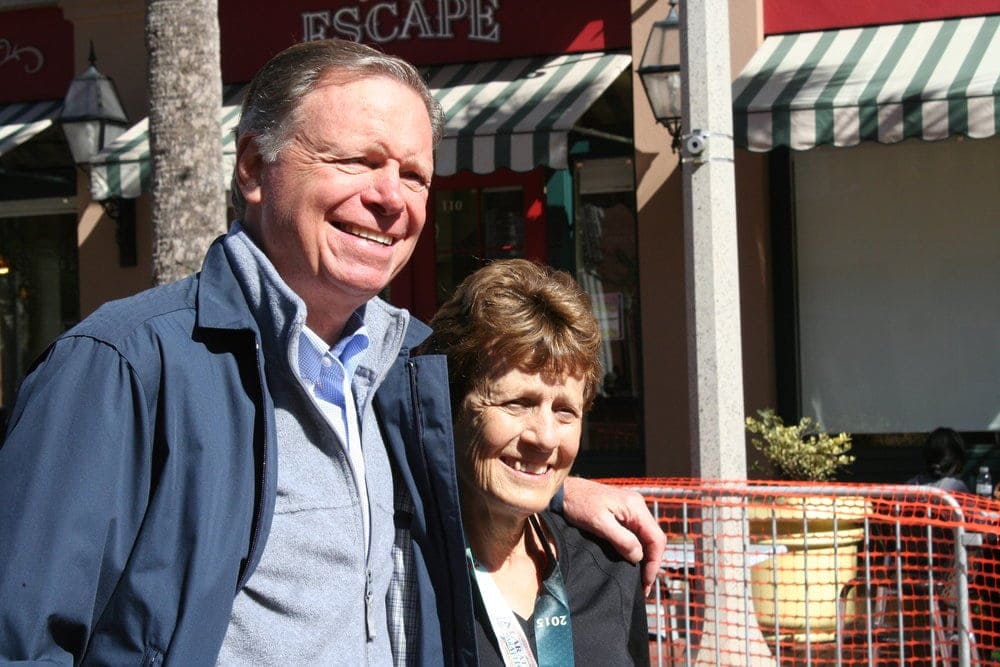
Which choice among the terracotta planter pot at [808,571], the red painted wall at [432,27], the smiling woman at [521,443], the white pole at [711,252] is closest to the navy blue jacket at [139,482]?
the smiling woman at [521,443]

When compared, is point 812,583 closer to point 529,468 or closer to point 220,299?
point 529,468

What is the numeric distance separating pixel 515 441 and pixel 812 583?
7.93ft

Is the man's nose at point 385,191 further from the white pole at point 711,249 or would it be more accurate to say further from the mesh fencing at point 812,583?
the white pole at point 711,249

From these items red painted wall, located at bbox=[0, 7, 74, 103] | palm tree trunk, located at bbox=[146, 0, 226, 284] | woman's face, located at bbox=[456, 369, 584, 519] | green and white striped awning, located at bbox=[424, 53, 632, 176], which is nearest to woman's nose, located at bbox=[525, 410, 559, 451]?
woman's face, located at bbox=[456, 369, 584, 519]

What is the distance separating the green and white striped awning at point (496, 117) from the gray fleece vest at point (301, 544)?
5661mm

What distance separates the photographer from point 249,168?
1924 mm

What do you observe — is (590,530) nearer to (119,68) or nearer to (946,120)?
(946,120)

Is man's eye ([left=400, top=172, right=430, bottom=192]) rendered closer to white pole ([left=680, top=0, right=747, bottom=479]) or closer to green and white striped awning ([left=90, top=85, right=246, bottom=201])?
white pole ([left=680, top=0, right=747, bottom=479])

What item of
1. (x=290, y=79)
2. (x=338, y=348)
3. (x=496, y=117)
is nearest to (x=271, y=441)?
(x=338, y=348)

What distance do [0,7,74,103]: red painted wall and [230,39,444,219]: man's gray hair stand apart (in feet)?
30.2

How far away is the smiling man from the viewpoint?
1.54m

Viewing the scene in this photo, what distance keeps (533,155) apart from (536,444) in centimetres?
548

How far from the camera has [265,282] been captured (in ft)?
6.06

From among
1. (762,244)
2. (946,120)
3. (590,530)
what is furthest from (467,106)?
(590,530)
